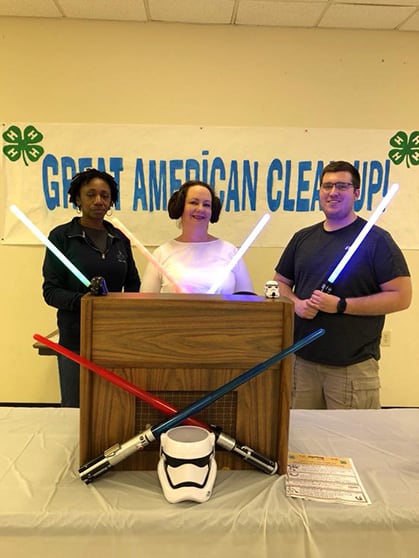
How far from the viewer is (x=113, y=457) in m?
0.97

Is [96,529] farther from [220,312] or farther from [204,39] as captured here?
[204,39]

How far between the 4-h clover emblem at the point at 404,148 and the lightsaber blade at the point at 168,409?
8.08 ft

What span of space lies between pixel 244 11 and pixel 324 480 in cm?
257

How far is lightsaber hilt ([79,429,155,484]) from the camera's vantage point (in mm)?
963

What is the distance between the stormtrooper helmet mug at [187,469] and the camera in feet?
2.94

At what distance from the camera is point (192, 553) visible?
0.86 meters

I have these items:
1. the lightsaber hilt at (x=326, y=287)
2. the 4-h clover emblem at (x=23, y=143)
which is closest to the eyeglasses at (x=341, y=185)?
the lightsaber hilt at (x=326, y=287)

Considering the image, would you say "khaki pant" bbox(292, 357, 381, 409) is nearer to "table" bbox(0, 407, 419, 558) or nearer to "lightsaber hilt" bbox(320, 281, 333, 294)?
"lightsaber hilt" bbox(320, 281, 333, 294)

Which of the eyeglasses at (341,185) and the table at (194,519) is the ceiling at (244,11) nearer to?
the eyeglasses at (341,185)

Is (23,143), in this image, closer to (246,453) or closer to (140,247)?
(140,247)

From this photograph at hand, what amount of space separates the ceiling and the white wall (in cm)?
5

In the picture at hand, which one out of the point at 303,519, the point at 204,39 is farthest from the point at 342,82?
the point at 303,519

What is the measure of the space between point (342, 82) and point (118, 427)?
2.64 m

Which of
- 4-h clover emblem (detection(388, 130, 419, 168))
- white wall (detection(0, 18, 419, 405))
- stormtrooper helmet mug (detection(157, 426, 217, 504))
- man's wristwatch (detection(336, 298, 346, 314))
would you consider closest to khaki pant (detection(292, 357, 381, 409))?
man's wristwatch (detection(336, 298, 346, 314))
